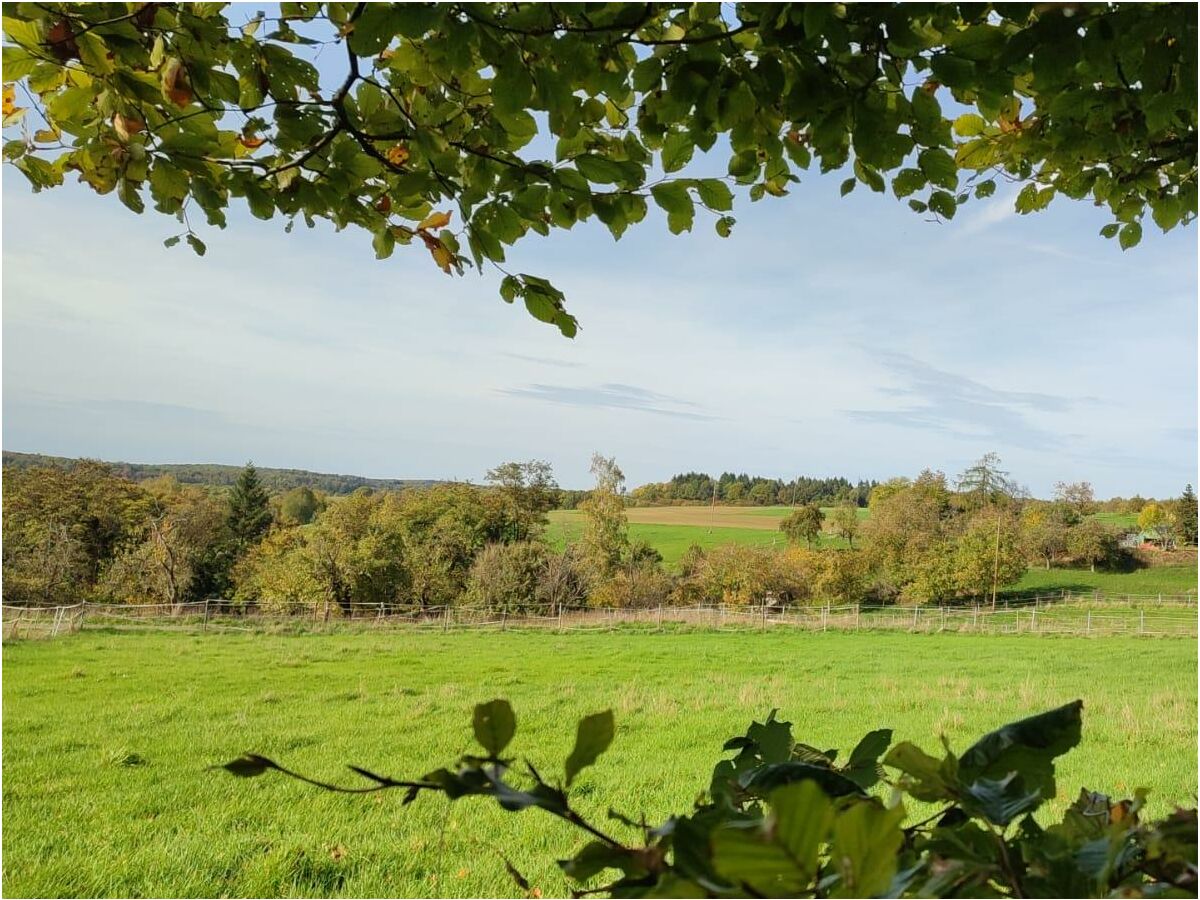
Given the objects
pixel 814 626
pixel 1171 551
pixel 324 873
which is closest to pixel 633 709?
pixel 324 873

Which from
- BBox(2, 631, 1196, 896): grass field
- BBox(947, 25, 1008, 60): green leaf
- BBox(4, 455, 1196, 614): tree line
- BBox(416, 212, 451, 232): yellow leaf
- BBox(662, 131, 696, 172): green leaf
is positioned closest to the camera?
BBox(947, 25, 1008, 60): green leaf

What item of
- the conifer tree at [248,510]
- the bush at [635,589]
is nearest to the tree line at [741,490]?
the bush at [635,589]

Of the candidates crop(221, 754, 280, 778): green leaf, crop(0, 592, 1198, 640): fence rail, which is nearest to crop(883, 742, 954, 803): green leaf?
crop(221, 754, 280, 778): green leaf

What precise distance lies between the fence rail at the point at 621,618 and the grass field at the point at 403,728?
363cm

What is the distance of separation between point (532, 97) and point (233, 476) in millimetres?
50050

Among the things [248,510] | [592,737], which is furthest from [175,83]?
[248,510]

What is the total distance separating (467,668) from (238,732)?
6.77m

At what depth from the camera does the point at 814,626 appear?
27297mm

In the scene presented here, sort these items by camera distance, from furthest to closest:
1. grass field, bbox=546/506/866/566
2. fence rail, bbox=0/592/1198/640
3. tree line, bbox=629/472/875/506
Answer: tree line, bbox=629/472/875/506 < grass field, bbox=546/506/866/566 < fence rail, bbox=0/592/1198/640

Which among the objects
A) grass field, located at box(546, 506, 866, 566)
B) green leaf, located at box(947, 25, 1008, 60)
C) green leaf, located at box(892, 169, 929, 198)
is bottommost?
grass field, located at box(546, 506, 866, 566)

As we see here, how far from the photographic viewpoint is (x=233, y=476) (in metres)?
45.7

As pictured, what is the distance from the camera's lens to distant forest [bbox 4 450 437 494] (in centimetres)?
4199

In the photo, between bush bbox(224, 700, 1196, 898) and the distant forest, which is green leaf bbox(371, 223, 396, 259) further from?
the distant forest

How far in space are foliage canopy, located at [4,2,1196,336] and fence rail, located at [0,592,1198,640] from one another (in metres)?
23.5
